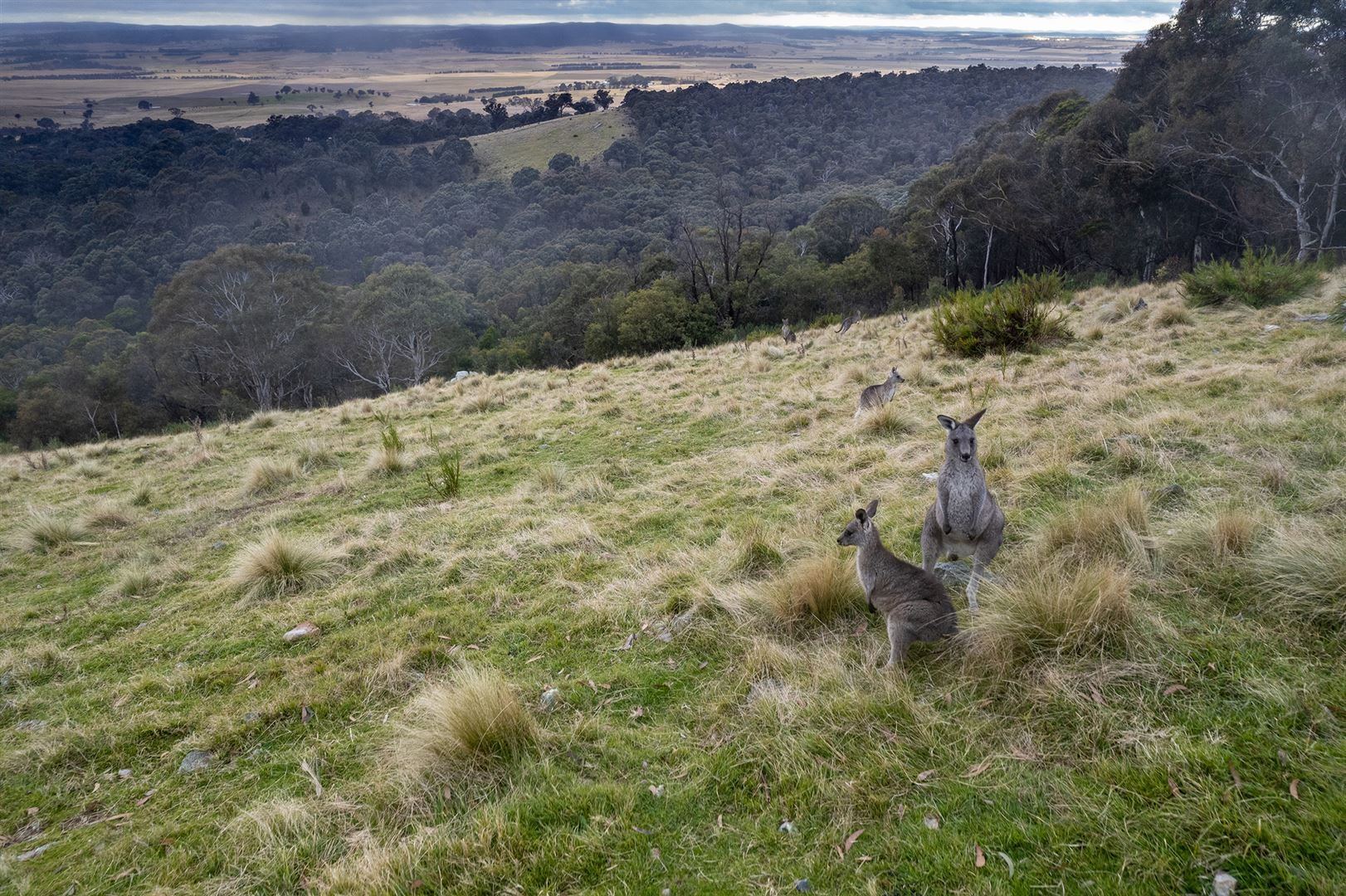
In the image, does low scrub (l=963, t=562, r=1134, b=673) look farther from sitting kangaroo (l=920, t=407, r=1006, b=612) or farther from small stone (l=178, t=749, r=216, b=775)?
small stone (l=178, t=749, r=216, b=775)

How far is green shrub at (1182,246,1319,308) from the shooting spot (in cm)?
1235

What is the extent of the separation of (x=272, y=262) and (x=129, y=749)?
147 ft

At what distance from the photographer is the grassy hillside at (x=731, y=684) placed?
2555 mm

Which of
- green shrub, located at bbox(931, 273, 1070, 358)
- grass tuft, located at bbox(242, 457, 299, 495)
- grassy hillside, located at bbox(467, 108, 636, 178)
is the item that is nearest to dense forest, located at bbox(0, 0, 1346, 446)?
grassy hillside, located at bbox(467, 108, 636, 178)

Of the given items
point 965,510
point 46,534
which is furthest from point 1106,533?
point 46,534

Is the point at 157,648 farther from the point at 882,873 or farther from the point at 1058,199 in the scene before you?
the point at 1058,199

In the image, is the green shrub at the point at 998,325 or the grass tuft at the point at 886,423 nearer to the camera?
the grass tuft at the point at 886,423

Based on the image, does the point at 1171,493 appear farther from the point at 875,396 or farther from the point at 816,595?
the point at 875,396

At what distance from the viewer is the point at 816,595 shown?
13.8 feet

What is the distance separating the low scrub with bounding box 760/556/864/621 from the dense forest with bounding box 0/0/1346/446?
24923mm

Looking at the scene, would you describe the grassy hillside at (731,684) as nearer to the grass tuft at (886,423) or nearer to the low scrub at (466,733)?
the low scrub at (466,733)

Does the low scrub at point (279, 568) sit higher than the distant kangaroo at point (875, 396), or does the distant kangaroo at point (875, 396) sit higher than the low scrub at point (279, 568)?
the distant kangaroo at point (875, 396)

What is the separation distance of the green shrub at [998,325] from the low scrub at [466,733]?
34.7 ft

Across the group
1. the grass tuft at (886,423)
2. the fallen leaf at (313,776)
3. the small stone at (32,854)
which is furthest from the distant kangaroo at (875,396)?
the small stone at (32,854)
